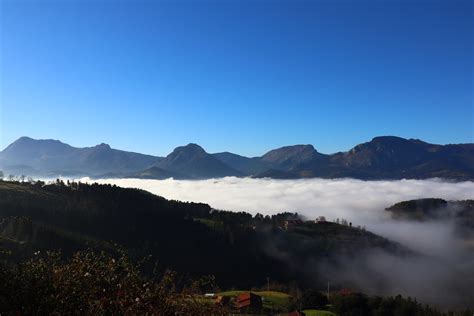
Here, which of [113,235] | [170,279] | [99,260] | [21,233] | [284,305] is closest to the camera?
[170,279]

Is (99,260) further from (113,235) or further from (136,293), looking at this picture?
(113,235)

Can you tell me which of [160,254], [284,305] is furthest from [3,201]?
[284,305]

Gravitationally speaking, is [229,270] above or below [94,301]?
below

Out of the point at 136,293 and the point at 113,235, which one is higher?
the point at 136,293

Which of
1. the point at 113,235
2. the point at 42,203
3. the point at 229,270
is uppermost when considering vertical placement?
the point at 42,203

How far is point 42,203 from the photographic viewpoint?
586 feet

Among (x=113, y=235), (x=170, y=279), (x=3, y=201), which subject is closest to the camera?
(x=170, y=279)

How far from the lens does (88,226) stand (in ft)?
570

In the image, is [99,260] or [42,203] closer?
[99,260]

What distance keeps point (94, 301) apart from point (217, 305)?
11.5 ft

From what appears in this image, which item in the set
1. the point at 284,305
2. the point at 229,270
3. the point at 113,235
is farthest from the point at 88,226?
the point at 284,305

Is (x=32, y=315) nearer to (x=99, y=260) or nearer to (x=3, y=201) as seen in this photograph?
(x=99, y=260)

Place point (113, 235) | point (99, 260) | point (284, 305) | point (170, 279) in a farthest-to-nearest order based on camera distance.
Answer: point (113, 235)
point (284, 305)
point (99, 260)
point (170, 279)

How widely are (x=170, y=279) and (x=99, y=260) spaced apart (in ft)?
10.4
